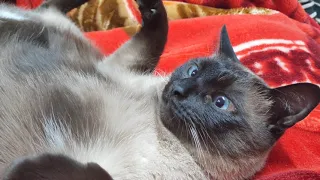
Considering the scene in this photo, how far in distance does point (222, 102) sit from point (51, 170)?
1.49ft

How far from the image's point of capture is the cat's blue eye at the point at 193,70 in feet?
3.57

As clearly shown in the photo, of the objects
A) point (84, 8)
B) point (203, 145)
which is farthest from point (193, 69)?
point (84, 8)

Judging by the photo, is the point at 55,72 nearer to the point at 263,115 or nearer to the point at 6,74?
the point at 6,74

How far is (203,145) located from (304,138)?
1.40ft

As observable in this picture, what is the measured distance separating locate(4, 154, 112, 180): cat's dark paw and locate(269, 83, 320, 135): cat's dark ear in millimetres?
482

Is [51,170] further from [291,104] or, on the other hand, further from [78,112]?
[291,104]

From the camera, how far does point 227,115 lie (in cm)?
100

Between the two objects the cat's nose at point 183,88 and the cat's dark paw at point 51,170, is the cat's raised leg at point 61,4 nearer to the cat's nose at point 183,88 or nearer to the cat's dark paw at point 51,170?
the cat's nose at point 183,88

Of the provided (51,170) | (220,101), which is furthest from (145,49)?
(51,170)

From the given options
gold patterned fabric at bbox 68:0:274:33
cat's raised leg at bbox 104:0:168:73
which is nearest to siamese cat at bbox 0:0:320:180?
cat's raised leg at bbox 104:0:168:73

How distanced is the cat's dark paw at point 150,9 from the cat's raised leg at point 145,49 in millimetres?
14

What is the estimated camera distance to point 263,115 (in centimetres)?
108

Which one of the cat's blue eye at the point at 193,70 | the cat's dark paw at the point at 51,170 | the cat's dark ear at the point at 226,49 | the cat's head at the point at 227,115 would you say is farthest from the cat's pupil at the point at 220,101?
the cat's dark paw at the point at 51,170

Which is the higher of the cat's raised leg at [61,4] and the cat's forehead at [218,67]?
the cat's raised leg at [61,4]
